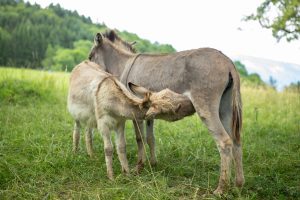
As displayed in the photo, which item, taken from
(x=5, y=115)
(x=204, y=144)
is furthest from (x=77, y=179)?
(x=5, y=115)

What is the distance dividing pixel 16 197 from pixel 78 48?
38.4 m

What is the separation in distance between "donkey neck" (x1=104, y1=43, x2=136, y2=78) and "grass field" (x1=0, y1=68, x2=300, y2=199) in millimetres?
1278

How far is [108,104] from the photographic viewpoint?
454 centimetres

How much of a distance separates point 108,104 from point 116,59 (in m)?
1.95

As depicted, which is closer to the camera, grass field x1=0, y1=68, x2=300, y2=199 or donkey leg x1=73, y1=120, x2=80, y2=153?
grass field x1=0, y1=68, x2=300, y2=199

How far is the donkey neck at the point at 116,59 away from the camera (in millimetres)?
6189

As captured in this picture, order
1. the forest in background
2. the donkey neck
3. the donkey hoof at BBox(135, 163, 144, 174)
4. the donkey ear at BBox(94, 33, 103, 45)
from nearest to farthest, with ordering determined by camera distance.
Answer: the donkey hoof at BBox(135, 163, 144, 174) → the donkey neck → the donkey ear at BBox(94, 33, 103, 45) → the forest in background

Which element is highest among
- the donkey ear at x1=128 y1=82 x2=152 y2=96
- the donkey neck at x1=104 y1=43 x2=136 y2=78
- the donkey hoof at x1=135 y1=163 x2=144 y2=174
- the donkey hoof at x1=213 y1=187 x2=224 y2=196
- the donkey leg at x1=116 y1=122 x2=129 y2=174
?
the donkey neck at x1=104 y1=43 x2=136 y2=78

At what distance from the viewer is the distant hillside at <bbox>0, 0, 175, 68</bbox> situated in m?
28.7

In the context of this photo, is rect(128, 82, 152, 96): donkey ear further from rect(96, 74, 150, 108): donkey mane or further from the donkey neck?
the donkey neck

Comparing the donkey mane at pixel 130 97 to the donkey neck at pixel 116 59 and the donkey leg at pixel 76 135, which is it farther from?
the donkey neck at pixel 116 59

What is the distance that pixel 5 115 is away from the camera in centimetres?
782

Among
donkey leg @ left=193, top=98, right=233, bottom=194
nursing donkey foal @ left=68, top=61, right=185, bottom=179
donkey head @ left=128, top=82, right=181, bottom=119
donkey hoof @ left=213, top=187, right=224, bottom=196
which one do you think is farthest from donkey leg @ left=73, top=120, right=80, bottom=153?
donkey hoof @ left=213, top=187, right=224, bottom=196

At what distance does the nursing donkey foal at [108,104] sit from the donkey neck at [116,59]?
25.4 inches
